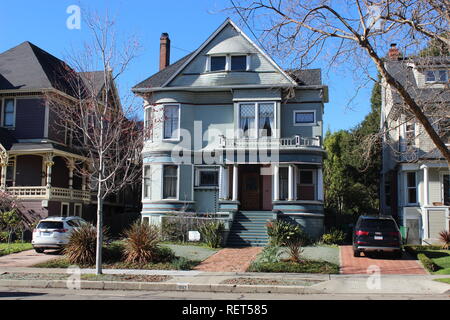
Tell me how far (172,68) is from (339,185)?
43.6 ft

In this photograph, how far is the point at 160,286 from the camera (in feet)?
47.1

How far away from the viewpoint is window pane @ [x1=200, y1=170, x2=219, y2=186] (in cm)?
2909

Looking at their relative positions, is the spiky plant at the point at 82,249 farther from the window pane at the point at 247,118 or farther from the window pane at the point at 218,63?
the window pane at the point at 218,63

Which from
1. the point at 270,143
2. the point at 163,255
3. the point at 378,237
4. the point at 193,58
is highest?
the point at 193,58

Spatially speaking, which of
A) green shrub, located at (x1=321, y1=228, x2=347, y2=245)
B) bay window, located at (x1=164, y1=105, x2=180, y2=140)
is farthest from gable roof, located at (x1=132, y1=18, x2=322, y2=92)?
green shrub, located at (x1=321, y1=228, x2=347, y2=245)

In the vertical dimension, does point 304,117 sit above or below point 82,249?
above

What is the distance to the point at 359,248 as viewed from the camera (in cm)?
2009

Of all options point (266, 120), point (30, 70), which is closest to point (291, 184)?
point (266, 120)

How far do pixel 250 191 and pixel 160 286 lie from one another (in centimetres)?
1532

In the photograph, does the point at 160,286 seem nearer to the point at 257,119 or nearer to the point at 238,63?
the point at 257,119

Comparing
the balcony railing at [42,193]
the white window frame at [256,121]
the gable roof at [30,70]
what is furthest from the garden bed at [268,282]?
the gable roof at [30,70]

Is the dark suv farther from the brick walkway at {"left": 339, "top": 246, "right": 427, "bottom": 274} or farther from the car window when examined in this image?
the car window

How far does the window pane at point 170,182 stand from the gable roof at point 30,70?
7154 mm
